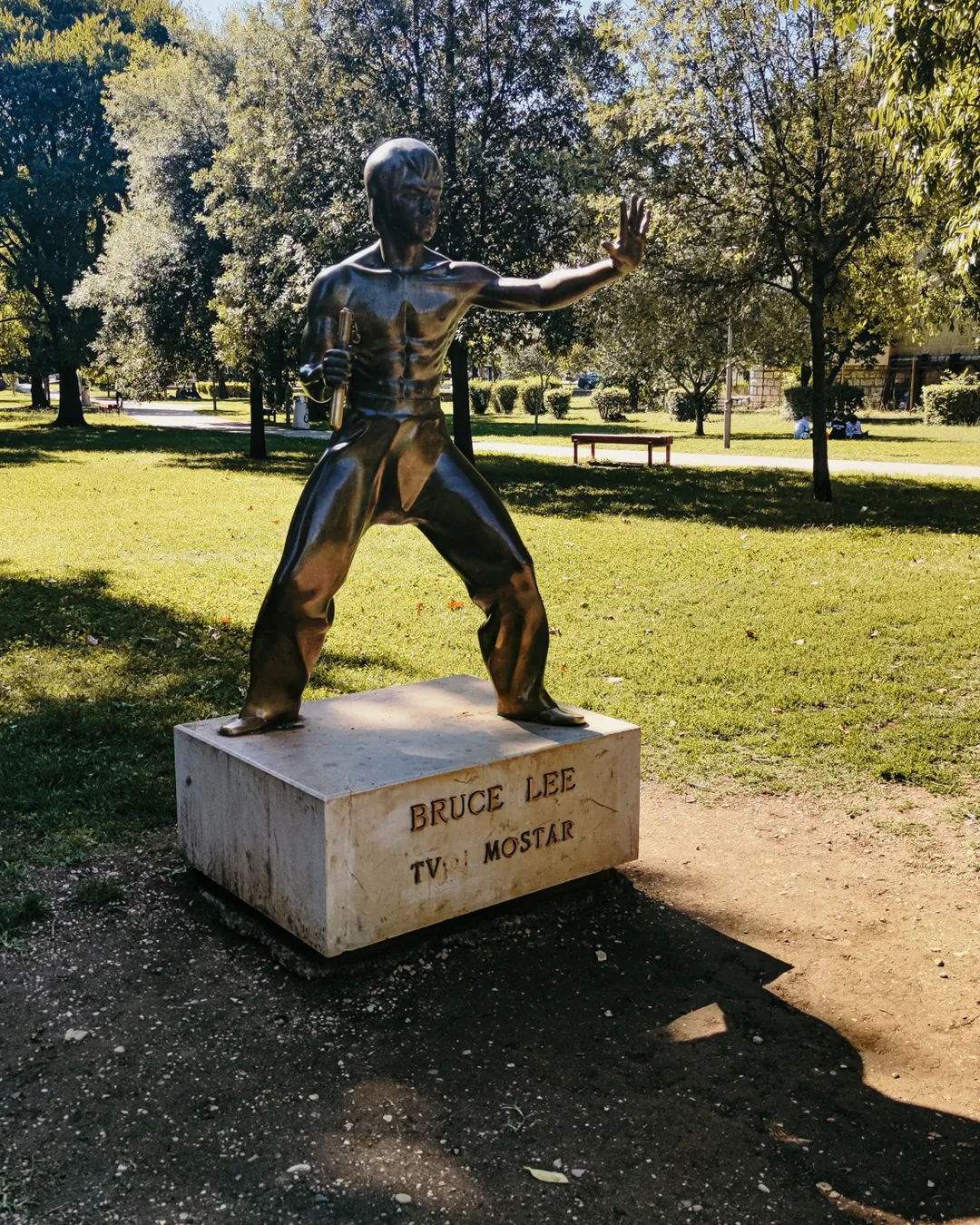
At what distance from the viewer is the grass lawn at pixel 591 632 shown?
20.5ft

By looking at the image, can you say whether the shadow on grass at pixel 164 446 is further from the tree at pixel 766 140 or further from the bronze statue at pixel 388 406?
the bronze statue at pixel 388 406

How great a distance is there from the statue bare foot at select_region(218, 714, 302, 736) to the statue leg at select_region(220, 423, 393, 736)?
0.06 ft

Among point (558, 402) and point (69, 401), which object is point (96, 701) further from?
point (558, 402)

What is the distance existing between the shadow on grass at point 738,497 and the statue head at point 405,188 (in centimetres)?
1030

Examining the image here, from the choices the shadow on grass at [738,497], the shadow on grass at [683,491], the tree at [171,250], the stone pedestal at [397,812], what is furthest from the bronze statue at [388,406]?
the tree at [171,250]

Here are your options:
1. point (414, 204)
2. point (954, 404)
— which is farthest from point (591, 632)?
point (954, 404)

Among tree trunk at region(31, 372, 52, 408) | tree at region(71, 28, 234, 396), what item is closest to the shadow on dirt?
tree at region(71, 28, 234, 396)

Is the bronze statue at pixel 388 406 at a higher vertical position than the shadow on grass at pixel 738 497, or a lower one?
higher

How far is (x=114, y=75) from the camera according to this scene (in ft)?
95.3

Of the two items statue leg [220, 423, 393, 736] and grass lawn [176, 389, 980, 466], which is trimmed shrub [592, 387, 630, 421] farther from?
statue leg [220, 423, 393, 736]

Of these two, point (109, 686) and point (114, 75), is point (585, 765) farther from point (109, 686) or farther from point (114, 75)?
point (114, 75)

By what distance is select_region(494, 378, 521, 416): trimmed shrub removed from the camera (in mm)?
45938

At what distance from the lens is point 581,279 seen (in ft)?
14.4

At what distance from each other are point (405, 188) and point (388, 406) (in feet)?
2.57
